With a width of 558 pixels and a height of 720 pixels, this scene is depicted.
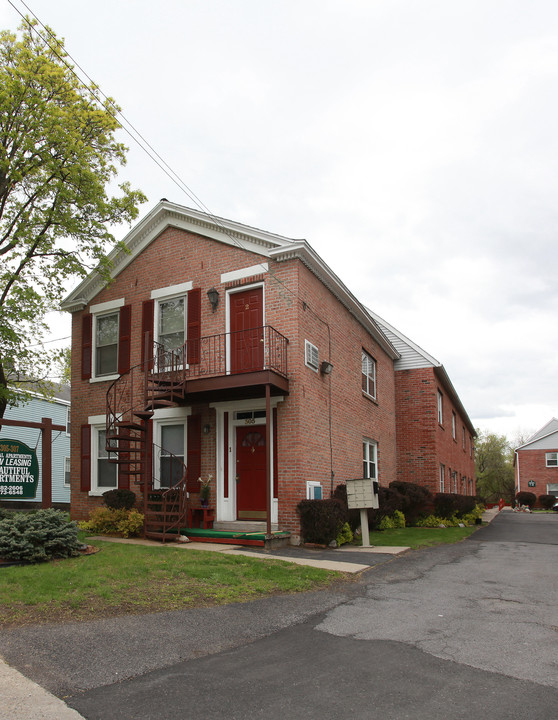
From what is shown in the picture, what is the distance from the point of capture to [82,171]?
13102 mm

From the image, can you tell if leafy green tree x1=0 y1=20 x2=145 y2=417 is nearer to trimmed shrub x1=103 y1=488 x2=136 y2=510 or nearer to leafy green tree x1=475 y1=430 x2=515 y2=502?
trimmed shrub x1=103 y1=488 x2=136 y2=510

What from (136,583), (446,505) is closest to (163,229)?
(136,583)

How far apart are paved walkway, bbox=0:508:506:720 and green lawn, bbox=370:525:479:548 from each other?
3.99ft

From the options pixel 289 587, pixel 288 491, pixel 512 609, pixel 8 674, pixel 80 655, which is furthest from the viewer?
pixel 288 491

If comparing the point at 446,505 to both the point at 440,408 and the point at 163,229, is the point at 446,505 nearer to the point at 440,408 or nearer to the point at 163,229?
the point at 440,408

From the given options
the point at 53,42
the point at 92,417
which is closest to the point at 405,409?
the point at 92,417

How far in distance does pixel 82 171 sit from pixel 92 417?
20.3 ft

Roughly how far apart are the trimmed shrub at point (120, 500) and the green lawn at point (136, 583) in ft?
11.8

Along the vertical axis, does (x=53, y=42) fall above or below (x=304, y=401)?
above

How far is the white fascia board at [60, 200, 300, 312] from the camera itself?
532 inches

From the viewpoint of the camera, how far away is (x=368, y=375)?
1870 cm

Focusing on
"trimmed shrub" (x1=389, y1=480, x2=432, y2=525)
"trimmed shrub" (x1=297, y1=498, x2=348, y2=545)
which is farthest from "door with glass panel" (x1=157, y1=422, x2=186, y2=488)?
"trimmed shrub" (x1=389, y1=480, x2=432, y2=525)

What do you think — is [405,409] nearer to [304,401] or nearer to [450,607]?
[304,401]

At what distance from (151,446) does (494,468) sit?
5906cm
